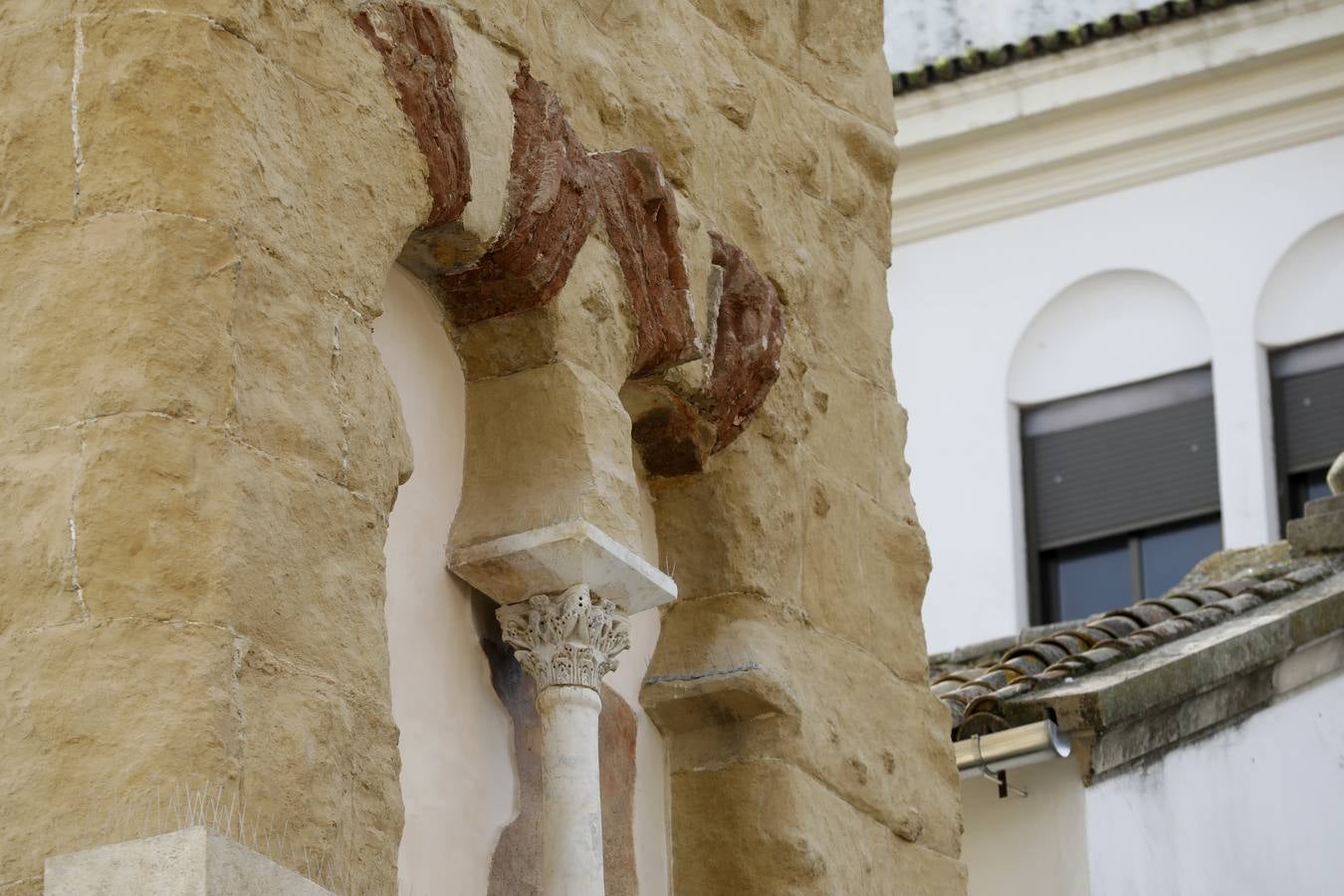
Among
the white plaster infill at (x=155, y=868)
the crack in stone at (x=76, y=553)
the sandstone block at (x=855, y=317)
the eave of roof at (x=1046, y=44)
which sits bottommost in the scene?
the white plaster infill at (x=155, y=868)

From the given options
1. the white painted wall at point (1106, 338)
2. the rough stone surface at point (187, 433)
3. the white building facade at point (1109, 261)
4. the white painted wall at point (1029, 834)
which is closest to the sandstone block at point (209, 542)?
the rough stone surface at point (187, 433)

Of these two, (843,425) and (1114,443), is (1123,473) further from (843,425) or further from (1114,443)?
(843,425)

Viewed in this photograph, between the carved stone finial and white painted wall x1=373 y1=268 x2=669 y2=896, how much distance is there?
0.25ft

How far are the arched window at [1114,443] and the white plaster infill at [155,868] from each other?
12825 millimetres

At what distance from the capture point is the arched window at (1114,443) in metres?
16.6

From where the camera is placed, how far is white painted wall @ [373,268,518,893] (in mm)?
4797

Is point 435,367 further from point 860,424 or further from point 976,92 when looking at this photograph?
point 976,92

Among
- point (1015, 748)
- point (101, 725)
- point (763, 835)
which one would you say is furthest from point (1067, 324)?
point (101, 725)

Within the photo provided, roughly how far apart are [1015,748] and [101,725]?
443cm

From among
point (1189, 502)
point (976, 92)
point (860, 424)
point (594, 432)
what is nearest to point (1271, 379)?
point (1189, 502)

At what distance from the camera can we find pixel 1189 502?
54.9 ft

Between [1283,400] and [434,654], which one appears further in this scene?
[1283,400]

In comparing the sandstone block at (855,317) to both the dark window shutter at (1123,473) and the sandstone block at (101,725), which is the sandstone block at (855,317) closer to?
the sandstone block at (101,725)

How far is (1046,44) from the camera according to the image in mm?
17094
